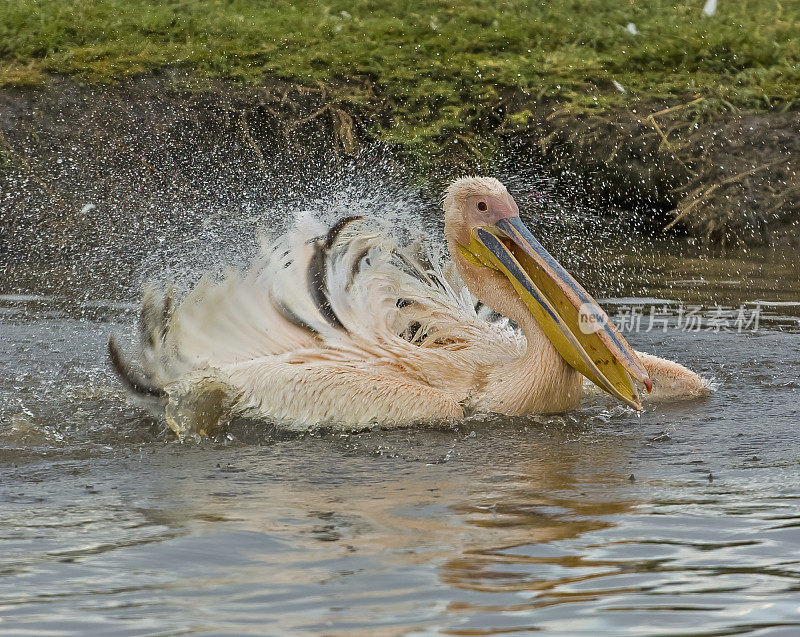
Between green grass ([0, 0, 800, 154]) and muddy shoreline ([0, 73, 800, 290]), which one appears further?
green grass ([0, 0, 800, 154])

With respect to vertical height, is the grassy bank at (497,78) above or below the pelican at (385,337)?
above

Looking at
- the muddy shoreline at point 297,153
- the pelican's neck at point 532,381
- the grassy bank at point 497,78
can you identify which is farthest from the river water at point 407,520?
the grassy bank at point 497,78

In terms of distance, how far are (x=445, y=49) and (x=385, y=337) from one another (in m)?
6.21

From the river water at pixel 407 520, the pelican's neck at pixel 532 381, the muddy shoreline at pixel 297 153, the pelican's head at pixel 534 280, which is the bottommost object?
the river water at pixel 407 520

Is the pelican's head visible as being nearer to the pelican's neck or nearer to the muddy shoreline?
the pelican's neck

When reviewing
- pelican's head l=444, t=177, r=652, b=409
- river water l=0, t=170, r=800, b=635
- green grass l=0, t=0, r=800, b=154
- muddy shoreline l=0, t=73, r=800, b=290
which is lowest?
river water l=0, t=170, r=800, b=635

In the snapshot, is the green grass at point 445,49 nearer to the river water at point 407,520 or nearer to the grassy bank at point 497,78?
the grassy bank at point 497,78

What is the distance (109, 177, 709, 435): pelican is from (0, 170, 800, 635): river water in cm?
12

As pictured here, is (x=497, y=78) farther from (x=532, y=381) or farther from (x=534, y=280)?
(x=532, y=381)

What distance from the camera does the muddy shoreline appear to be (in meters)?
9.37

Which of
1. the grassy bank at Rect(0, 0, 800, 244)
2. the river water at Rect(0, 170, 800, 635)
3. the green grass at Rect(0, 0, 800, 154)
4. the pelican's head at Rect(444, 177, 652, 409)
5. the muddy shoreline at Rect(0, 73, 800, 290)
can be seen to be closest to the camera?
the river water at Rect(0, 170, 800, 635)

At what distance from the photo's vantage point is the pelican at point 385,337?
479cm

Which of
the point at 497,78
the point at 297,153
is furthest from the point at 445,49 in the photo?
the point at 297,153

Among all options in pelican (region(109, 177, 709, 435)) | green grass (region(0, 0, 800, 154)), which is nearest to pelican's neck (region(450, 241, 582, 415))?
pelican (region(109, 177, 709, 435))
